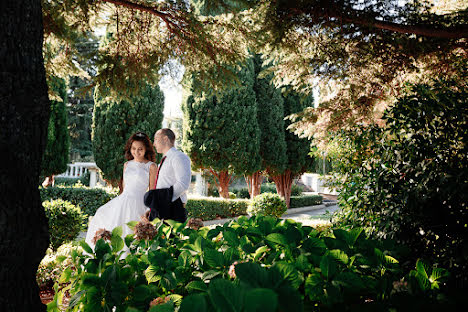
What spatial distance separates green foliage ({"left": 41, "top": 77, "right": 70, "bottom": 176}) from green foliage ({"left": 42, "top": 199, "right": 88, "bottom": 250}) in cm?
886

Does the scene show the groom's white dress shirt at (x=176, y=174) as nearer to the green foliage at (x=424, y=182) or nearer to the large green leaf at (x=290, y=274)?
the green foliage at (x=424, y=182)

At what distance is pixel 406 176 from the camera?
2.02 m

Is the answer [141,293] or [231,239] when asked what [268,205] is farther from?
[141,293]

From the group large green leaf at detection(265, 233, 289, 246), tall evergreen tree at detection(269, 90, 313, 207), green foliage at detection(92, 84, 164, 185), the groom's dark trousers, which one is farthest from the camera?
tall evergreen tree at detection(269, 90, 313, 207)

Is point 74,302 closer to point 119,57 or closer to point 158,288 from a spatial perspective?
point 158,288

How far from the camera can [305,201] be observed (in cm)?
1994

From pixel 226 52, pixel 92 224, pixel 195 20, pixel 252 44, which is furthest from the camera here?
pixel 226 52

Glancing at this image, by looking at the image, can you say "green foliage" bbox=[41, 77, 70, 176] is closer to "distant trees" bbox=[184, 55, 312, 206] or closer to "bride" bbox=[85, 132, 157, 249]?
"distant trees" bbox=[184, 55, 312, 206]

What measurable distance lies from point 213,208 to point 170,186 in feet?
29.1

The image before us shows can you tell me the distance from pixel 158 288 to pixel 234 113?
1360 cm

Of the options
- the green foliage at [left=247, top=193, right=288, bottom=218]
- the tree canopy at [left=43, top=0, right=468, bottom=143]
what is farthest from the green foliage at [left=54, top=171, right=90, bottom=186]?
the tree canopy at [left=43, top=0, right=468, bottom=143]

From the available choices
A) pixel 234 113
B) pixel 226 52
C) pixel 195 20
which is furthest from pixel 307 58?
pixel 234 113

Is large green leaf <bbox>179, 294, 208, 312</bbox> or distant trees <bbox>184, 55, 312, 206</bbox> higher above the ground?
distant trees <bbox>184, 55, 312, 206</bbox>

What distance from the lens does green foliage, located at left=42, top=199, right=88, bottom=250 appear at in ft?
19.6
